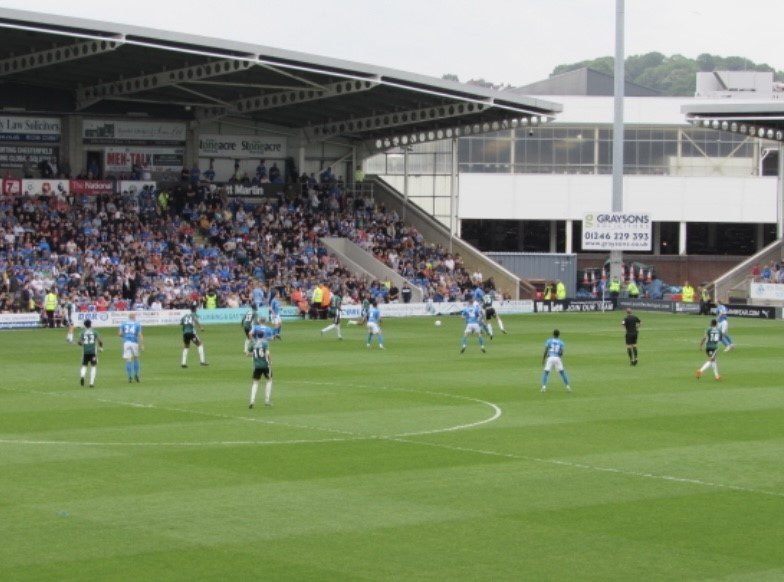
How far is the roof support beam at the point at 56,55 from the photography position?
5734 cm

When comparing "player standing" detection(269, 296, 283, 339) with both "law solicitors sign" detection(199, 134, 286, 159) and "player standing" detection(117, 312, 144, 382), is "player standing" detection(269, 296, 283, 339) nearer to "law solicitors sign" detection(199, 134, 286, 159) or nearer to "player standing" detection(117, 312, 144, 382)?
"player standing" detection(117, 312, 144, 382)

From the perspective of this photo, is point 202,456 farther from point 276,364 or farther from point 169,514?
point 276,364

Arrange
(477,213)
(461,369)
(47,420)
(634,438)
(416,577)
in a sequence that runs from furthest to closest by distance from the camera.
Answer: (477,213) < (461,369) < (47,420) < (634,438) < (416,577)

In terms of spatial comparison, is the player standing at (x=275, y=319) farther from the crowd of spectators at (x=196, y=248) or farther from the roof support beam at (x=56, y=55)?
the roof support beam at (x=56, y=55)

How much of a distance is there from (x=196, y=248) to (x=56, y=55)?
12.5 metres

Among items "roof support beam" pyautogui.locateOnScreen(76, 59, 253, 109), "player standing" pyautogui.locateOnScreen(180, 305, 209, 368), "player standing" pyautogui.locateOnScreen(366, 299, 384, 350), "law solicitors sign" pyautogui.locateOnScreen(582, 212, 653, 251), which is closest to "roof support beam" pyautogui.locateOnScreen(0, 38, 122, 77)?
"roof support beam" pyautogui.locateOnScreen(76, 59, 253, 109)

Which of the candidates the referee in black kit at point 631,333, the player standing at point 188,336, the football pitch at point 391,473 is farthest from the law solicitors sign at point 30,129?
the referee in black kit at point 631,333

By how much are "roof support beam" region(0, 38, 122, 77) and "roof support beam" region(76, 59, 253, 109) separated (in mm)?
5417

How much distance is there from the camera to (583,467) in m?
24.7

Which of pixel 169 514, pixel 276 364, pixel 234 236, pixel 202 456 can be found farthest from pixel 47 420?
pixel 234 236

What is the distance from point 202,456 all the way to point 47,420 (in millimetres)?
6137

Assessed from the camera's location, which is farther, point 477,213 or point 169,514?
point 477,213

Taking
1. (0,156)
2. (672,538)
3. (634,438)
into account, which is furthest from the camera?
(0,156)

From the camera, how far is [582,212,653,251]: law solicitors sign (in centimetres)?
7481
